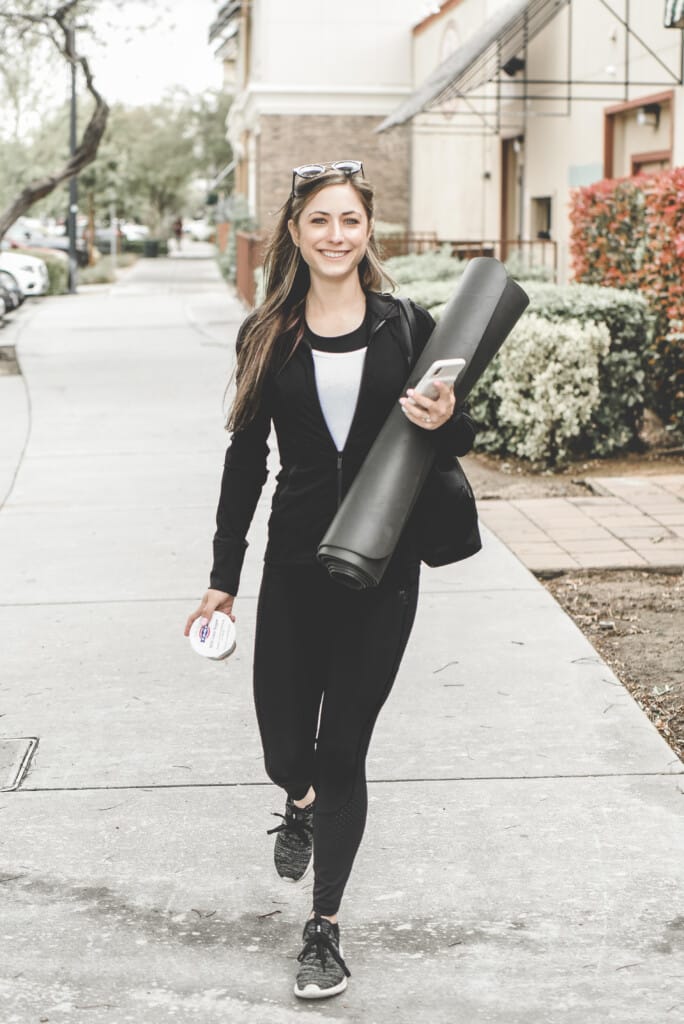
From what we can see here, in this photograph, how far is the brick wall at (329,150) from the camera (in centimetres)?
2736

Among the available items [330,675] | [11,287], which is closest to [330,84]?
[11,287]

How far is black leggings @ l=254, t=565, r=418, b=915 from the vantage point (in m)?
3.44

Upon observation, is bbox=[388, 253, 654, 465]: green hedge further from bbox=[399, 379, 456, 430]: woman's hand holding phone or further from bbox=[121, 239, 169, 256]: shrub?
bbox=[121, 239, 169, 256]: shrub

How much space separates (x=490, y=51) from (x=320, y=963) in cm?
1718

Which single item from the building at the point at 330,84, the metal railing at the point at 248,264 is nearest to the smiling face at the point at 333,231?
the metal railing at the point at 248,264

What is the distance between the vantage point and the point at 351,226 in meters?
3.46

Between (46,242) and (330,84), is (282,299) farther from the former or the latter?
(46,242)

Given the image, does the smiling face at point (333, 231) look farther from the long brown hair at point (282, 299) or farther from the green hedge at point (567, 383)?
the green hedge at point (567, 383)

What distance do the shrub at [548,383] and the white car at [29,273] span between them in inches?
823

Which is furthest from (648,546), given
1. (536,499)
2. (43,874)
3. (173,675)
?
(43,874)

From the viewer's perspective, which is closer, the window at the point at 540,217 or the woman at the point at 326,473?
the woman at the point at 326,473

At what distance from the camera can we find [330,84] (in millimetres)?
Result: 27203

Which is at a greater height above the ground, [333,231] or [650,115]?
[650,115]

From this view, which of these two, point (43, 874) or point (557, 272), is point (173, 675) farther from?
point (557, 272)
